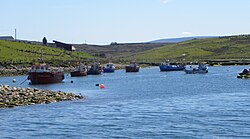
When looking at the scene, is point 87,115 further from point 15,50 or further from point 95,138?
point 15,50

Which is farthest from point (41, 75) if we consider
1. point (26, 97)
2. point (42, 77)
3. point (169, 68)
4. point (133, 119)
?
point (169, 68)

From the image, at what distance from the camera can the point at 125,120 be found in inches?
1794

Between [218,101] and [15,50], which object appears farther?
[15,50]

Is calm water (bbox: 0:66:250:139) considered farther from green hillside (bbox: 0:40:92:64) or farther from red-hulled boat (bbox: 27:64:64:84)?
green hillside (bbox: 0:40:92:64)

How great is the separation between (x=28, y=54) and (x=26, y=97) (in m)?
118

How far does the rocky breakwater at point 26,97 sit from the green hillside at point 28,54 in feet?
302

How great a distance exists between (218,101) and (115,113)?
13.3m

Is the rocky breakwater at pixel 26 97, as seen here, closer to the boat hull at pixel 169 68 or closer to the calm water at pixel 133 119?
the calm water at pixel 133 119

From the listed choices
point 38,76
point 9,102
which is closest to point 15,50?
point 38,76

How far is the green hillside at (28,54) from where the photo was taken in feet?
533

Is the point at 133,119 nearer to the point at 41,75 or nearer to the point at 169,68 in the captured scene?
the point at 41,75

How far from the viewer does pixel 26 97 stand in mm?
59469

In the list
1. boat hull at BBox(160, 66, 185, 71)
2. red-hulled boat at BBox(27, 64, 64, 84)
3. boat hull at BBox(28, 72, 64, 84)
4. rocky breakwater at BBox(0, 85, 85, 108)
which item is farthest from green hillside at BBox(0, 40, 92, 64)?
rocky breakwater at BBox(0, 85, 85, 108)

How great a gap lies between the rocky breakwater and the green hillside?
302ft
